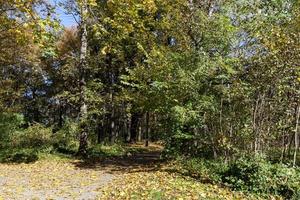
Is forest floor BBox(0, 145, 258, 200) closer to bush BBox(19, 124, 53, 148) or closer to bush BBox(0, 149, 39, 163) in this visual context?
bush BBox(0, 149, 39, 163)

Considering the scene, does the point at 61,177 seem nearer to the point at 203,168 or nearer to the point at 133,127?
the point at 203,168

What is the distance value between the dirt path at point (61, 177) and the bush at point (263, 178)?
153 inches

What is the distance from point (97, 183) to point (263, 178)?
16.1 feet

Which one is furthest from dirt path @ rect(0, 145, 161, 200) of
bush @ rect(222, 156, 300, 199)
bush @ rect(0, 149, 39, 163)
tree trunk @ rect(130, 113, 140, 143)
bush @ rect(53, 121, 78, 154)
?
tree trunk @ rect(130, 113, 140, 143)

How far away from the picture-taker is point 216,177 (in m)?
12.3

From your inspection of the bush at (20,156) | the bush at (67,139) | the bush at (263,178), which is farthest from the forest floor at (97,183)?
the bush at (67,139)

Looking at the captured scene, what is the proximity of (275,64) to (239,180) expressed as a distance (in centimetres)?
349

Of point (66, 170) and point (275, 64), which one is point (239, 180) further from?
→ point (66, 170)

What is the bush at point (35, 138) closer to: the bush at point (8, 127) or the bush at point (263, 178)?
the bush at point (8, 127)

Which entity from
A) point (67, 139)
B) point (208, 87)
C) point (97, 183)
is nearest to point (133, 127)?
point (67, 139)

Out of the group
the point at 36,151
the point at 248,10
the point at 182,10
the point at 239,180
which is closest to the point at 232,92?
the point at 239,180

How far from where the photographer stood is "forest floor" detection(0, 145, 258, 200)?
10.6 metres

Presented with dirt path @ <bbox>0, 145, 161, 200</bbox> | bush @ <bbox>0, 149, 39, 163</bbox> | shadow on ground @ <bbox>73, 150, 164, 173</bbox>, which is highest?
bush @ <bbox>0, 149, 39, 163</bbox>

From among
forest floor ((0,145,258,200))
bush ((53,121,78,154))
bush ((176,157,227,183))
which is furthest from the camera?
bush ((53,121,78,154))
